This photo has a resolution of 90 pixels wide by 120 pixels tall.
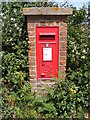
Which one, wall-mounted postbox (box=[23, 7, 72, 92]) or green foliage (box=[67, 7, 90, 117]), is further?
green foliage (box=[67, 7, 90, 117])

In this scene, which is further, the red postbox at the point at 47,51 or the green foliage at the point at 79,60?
the green foliage at the point at 79,60

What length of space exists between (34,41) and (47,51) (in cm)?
33

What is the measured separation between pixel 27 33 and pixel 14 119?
1745 mm

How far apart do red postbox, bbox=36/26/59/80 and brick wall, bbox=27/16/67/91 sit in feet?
0.22

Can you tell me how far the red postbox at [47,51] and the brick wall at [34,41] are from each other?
0.07 metres

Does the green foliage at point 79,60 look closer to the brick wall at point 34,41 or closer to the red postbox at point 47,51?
the brick wall at point 34,41

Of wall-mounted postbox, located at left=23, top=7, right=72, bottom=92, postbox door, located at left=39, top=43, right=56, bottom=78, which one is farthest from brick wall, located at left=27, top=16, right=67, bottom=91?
postbox door, located at left=39, top=43, right=56, bottom=78

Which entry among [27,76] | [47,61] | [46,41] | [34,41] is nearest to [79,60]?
[47,61]

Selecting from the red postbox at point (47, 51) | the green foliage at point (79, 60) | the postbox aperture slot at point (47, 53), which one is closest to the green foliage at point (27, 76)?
the green foliage at point (79, 60)

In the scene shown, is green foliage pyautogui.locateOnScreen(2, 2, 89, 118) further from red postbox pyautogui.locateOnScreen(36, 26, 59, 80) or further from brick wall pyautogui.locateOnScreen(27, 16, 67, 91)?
red postbox pyautogui.locateOnScreen(36, 26, 59, 80)

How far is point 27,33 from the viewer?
3.68 metres

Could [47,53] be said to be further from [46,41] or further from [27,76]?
[27,76]

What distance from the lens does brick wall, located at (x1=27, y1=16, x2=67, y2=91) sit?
11.3 feet

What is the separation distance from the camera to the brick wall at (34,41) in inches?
135
